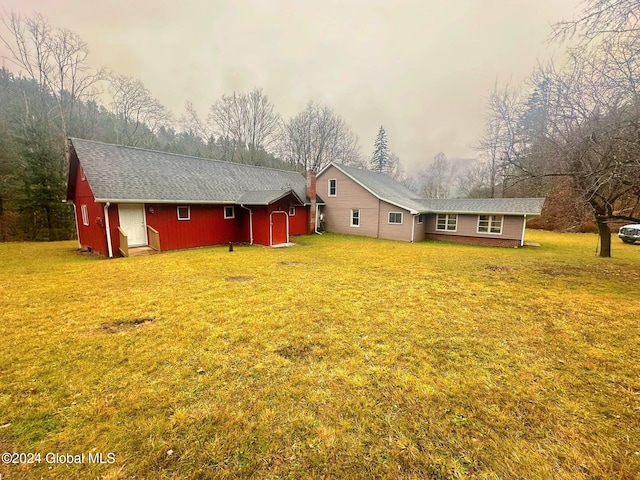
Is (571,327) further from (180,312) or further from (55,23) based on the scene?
(55,23)

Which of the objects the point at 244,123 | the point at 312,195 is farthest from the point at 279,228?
the point at 244,123

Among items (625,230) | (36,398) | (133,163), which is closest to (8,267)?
(133,163)

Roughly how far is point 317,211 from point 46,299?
55.4ft

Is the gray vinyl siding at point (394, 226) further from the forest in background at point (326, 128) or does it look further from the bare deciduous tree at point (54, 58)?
the bare deciduous tree at point (54, 58)

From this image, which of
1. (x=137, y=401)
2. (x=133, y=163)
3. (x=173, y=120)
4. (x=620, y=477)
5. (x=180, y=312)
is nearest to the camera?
(x=620, y=477)

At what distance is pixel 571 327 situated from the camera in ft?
16.2

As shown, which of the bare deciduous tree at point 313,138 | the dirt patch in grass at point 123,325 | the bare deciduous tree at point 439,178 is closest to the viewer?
the dirt patch in grass at point 123,325

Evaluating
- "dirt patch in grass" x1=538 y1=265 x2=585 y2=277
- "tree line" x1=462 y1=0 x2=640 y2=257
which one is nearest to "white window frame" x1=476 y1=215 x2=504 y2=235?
"tree line" x1=462 y1=0 x2=640 y2=257

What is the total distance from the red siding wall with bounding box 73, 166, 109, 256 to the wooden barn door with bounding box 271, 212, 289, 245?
7642mm

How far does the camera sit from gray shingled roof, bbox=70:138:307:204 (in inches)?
449

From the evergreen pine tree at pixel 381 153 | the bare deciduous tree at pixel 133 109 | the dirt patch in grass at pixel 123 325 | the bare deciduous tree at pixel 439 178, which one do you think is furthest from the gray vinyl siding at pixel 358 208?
the bare deciduous tree at pixel 439 178

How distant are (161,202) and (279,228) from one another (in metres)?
6.06

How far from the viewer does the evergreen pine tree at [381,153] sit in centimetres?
4503

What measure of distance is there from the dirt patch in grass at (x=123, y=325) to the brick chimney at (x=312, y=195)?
1531 cm
